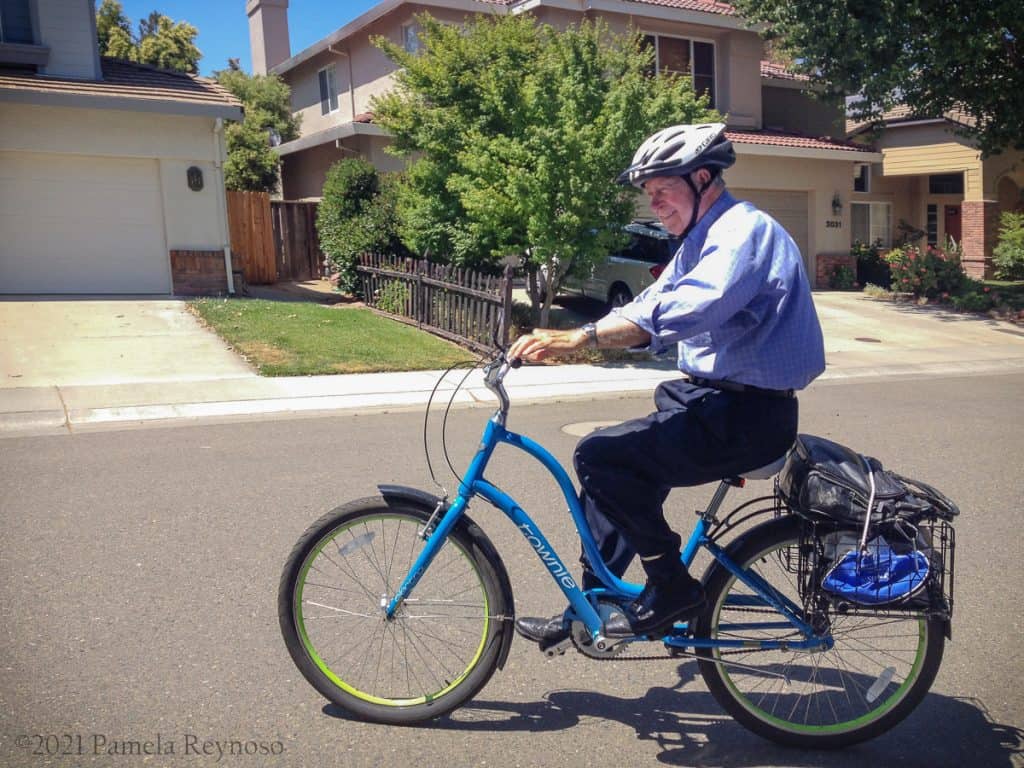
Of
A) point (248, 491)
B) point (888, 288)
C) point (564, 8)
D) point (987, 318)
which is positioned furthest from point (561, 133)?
point (888, 288)

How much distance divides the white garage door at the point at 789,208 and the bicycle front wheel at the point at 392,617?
19979mm

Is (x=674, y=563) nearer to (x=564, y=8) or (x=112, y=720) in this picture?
(x=112, y=720)

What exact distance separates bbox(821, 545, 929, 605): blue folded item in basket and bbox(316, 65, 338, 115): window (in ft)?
76.0

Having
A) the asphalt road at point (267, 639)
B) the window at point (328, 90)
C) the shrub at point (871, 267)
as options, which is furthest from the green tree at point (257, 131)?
the asphalt road at point (267, 639)

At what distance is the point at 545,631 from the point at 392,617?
0.57 meters

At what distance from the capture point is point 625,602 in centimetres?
327

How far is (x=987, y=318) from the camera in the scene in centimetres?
1788

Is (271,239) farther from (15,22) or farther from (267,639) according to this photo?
(267,639)

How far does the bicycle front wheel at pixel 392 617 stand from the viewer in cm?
326

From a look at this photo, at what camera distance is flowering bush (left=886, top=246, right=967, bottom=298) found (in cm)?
1967

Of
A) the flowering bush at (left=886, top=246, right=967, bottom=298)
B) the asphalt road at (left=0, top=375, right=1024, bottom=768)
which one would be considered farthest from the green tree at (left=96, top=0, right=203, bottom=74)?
the asphalt road at (left=0, top=375, right=1024, bottom=768)

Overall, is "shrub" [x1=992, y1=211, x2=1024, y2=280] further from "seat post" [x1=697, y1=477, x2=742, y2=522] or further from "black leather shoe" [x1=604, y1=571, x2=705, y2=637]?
"black leather shoe" [x1=604, y1=571, x2=705, y2=637]

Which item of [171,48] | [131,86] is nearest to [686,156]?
[131,86]

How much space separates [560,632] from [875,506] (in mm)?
1161
